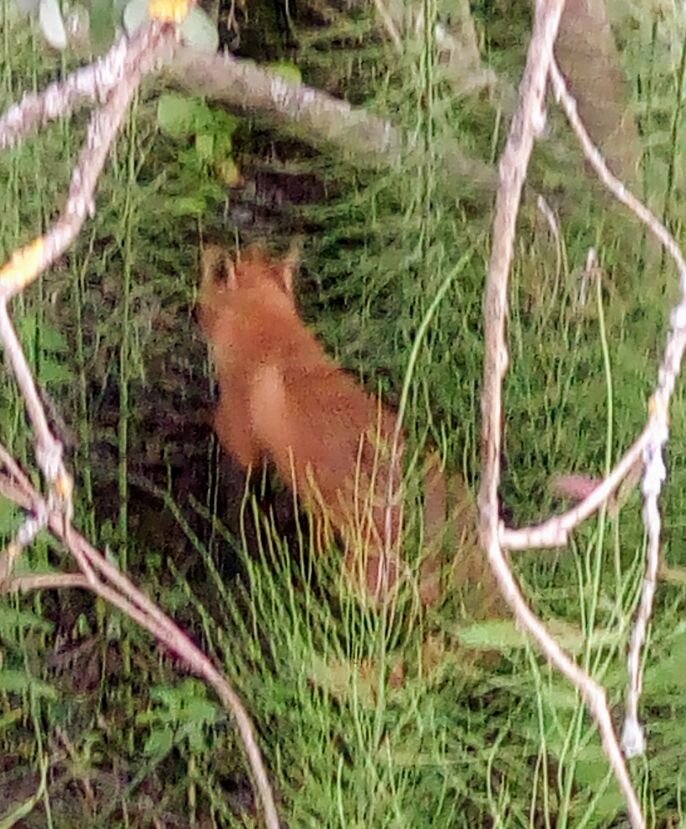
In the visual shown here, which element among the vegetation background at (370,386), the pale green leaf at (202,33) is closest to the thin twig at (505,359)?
the vegetation background at (370,386)

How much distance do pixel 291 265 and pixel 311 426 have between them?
7cm

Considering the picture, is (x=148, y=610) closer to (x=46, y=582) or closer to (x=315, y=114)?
(x=46, y=582)

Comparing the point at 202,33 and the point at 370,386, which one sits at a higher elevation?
the point at 202,33

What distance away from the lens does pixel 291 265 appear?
1.44 ft

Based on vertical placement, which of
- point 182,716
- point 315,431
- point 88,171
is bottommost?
point 182,716

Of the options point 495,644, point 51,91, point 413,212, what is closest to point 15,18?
point 51,91

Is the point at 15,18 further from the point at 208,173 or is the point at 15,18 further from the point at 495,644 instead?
the point at 495,644

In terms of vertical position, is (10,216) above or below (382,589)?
above

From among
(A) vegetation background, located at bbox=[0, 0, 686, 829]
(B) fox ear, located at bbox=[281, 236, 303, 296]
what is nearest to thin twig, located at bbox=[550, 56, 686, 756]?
(A) vegetation background, located at bbox=[0, 0, 686, 829]

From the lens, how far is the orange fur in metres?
0.44

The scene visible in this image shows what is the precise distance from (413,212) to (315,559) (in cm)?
15

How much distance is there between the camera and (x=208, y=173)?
43 cm

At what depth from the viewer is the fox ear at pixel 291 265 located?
1.43 ft

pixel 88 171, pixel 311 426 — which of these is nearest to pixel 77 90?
pixel 88 171
